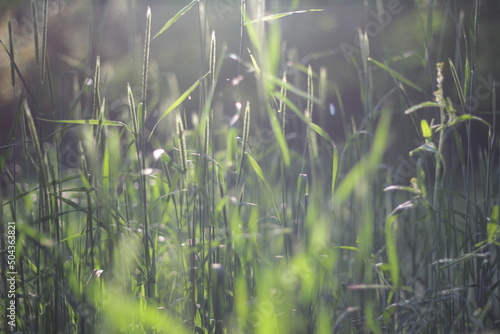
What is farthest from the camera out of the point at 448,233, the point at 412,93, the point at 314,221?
the point at 412,93

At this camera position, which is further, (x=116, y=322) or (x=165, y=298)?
(x=165, y=298)

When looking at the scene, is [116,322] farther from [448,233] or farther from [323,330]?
[448,233]

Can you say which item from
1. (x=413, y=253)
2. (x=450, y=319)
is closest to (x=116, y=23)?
(x=413, y=253)

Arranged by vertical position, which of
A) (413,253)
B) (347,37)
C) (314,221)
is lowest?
(413,253)

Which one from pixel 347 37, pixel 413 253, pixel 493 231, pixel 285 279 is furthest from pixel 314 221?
pixel 347 37

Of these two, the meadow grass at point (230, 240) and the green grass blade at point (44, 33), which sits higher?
the green grass blade at point (44, 33)

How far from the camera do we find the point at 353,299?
3.16 ft

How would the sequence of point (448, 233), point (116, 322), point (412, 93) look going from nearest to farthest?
1. point (116, 322)
2. point (448, 233)
3. point (412, 93)

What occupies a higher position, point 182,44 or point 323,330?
point 182,44

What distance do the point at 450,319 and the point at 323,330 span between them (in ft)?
1.09

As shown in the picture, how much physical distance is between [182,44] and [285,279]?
14.3ft

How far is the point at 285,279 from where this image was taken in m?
0.68

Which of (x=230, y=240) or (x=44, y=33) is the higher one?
(x=44, y=33)

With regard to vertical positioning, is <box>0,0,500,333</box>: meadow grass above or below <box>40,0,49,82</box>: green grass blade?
below
